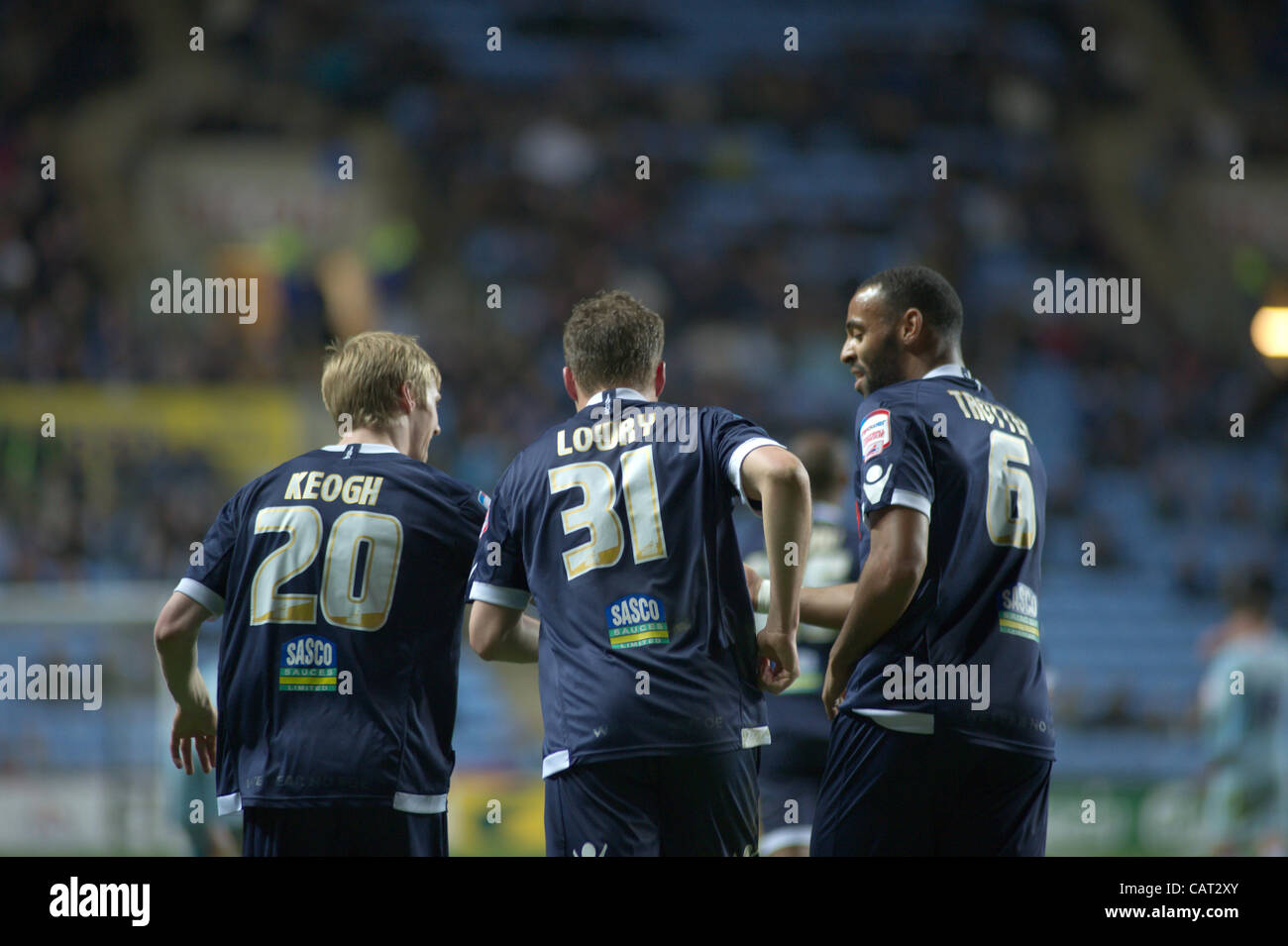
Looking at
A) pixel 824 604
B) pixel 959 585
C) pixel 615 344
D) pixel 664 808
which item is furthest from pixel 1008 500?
pixel 664 808

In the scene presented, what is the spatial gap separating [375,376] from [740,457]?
129cm

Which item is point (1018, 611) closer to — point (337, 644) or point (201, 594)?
point (337, 644)

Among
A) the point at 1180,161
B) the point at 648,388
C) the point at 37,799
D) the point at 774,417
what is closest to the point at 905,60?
the point at 1180,161

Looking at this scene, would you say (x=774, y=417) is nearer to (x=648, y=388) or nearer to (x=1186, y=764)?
(x=1186, y=764)

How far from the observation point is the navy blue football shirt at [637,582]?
4105 millimetres

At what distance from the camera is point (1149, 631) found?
51.8 ft

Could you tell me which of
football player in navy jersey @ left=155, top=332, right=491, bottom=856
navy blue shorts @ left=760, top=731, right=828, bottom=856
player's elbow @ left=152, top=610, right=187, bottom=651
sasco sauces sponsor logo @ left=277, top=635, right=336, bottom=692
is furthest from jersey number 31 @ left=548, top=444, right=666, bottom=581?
navy blue shorts @ left=760, top=731, right=828, bottom=856

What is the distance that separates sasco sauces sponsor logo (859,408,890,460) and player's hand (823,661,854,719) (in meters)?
0.66

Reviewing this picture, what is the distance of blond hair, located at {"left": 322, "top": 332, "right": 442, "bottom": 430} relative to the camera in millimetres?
4645

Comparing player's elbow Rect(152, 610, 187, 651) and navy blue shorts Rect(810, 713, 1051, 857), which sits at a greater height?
player's elbow Rect(152, 610, 187, 651)

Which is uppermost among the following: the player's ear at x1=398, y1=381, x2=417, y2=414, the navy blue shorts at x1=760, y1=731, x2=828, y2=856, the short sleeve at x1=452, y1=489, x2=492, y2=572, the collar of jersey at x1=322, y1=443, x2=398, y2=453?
the player's ear at x1=398, y1=381, x2=417, y2=414

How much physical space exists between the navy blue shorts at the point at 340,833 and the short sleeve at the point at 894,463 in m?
1.72

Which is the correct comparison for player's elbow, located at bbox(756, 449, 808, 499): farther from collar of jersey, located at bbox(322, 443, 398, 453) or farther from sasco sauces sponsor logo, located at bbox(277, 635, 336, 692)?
sasco sauces sponsor logo, located at bbox(277, 635, 336, 692)

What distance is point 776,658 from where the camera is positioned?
419 centimetres
